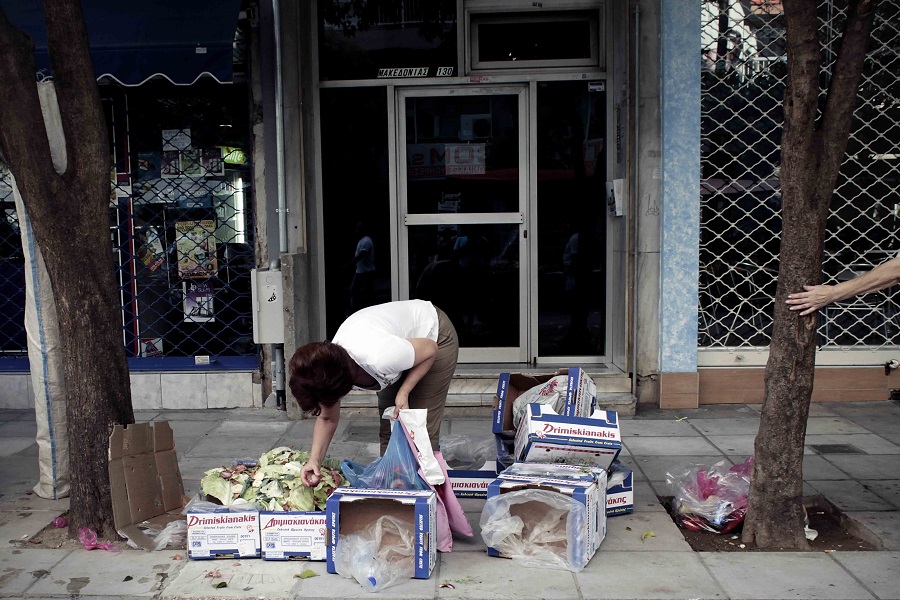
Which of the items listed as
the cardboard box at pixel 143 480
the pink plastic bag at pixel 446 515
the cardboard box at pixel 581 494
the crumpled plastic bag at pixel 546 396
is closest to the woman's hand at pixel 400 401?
the pink plastic bag at pixel 446 515

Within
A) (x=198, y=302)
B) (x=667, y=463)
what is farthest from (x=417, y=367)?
(x=198, y=302)

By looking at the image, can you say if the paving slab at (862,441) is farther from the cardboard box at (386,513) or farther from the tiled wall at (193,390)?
the tiled wall at (193,390)

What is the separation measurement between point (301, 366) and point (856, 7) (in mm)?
3281

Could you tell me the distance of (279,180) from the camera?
7.50m

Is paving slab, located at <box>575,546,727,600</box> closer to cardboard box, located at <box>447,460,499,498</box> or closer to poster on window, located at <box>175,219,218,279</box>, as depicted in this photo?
cardboard box, located at <box>447,460,499,498</box>

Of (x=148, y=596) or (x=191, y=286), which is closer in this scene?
(x=148, y=596)

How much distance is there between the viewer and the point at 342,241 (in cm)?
810

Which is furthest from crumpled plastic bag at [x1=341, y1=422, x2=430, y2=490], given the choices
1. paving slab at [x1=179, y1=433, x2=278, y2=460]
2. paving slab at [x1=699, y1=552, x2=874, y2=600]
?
paving slab at [x1=179, y1=433, x2=278, y2=460]

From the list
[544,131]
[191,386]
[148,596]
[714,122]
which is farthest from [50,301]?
[714,122]

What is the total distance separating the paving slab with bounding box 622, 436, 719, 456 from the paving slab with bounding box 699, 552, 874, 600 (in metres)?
1.80

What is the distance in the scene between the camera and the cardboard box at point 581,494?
4328 mm

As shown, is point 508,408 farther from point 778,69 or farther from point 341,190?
point 778,69

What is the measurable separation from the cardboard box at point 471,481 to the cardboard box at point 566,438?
1.77ft

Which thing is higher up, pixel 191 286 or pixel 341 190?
pixel 341 190
